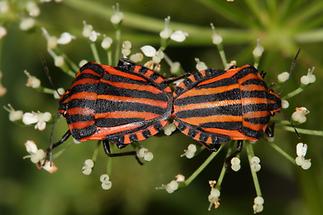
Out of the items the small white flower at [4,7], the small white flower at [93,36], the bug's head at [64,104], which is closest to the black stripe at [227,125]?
the bug's head at [64,104]

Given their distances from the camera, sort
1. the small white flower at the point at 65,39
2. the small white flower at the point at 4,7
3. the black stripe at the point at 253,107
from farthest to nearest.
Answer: the small white flower at the point at 4,7 < the small white flower at the point at 65,39 < the black stripe at the point at 253,107

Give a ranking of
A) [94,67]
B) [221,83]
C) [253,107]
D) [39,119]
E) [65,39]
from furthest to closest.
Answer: [65,39], [39,119], [94,67], [221,83], [253,107]

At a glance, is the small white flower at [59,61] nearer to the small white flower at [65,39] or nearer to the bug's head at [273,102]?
the small white flower at [65,39]

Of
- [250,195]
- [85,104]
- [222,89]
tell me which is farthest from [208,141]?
[250,195]

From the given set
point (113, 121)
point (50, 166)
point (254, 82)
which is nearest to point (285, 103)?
point (254, 82)

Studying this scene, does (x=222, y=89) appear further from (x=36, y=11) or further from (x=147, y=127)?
(x=36, y=11)

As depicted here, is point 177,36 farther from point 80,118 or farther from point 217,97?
point 80,118
